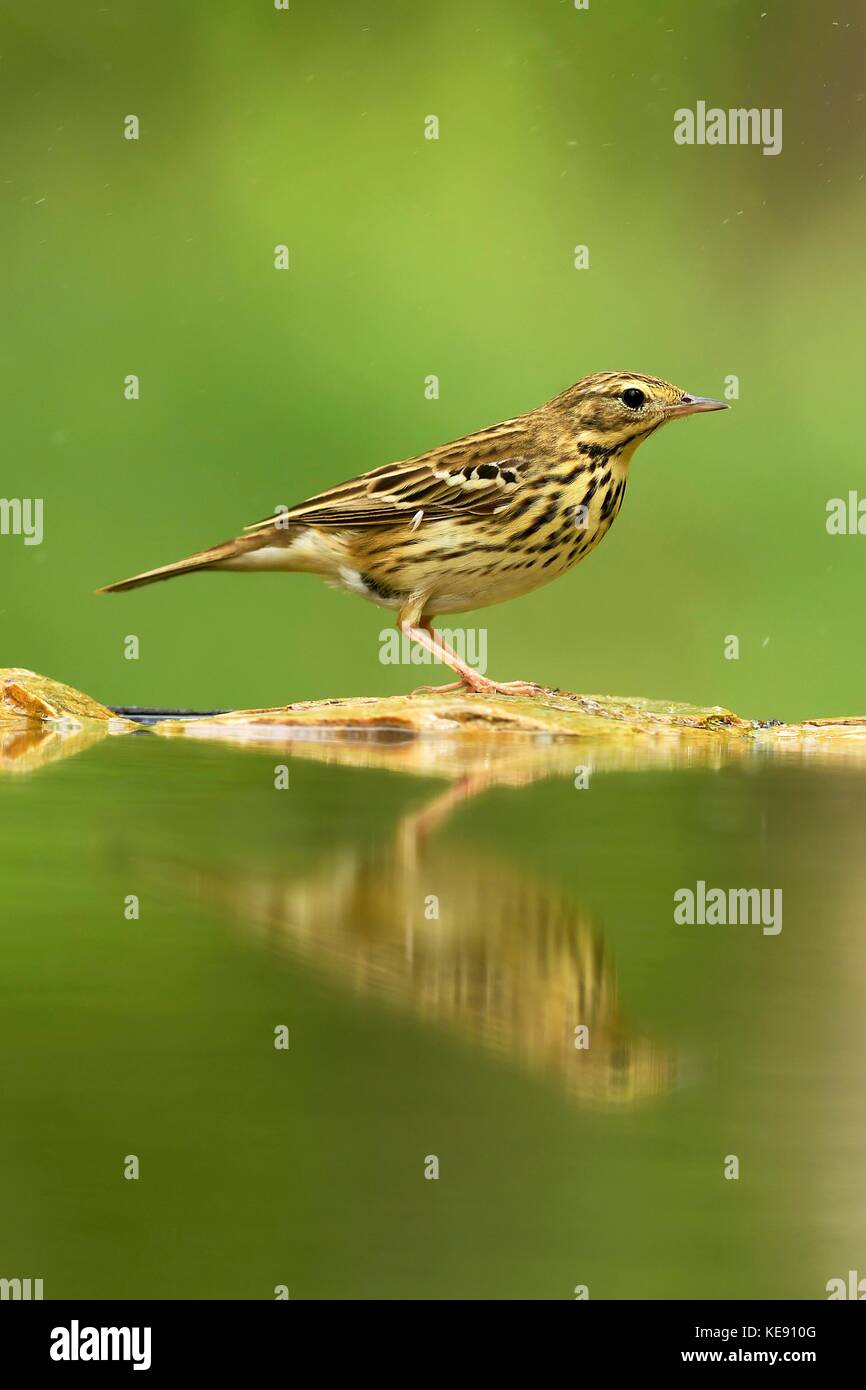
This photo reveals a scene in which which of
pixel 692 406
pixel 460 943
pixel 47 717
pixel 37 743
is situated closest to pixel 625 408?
pixel 692 406

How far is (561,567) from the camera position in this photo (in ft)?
22.6

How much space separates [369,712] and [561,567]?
1.33 meters

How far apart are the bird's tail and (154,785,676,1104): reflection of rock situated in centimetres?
367

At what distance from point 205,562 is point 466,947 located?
4534 millimetres

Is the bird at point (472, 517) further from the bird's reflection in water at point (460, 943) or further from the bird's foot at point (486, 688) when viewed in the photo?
the bird's reflection in water at point (460, 943)

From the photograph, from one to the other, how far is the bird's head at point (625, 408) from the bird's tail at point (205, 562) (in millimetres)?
1437

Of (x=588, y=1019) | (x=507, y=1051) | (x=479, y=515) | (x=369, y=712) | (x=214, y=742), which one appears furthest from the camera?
(x=479, y=515)

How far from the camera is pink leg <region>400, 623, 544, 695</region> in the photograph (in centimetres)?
650

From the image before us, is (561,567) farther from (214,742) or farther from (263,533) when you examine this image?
(214,742)

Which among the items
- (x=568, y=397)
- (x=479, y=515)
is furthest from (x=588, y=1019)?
→ (x=568, y=397)

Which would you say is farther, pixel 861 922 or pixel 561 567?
pixel 561 567

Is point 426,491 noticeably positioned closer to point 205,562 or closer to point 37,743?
point 205,562

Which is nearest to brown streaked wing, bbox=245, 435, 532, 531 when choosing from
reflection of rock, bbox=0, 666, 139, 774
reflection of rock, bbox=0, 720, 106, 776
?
reflection of rock, bbox=0, 666, 139, 774

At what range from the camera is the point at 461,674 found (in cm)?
657
